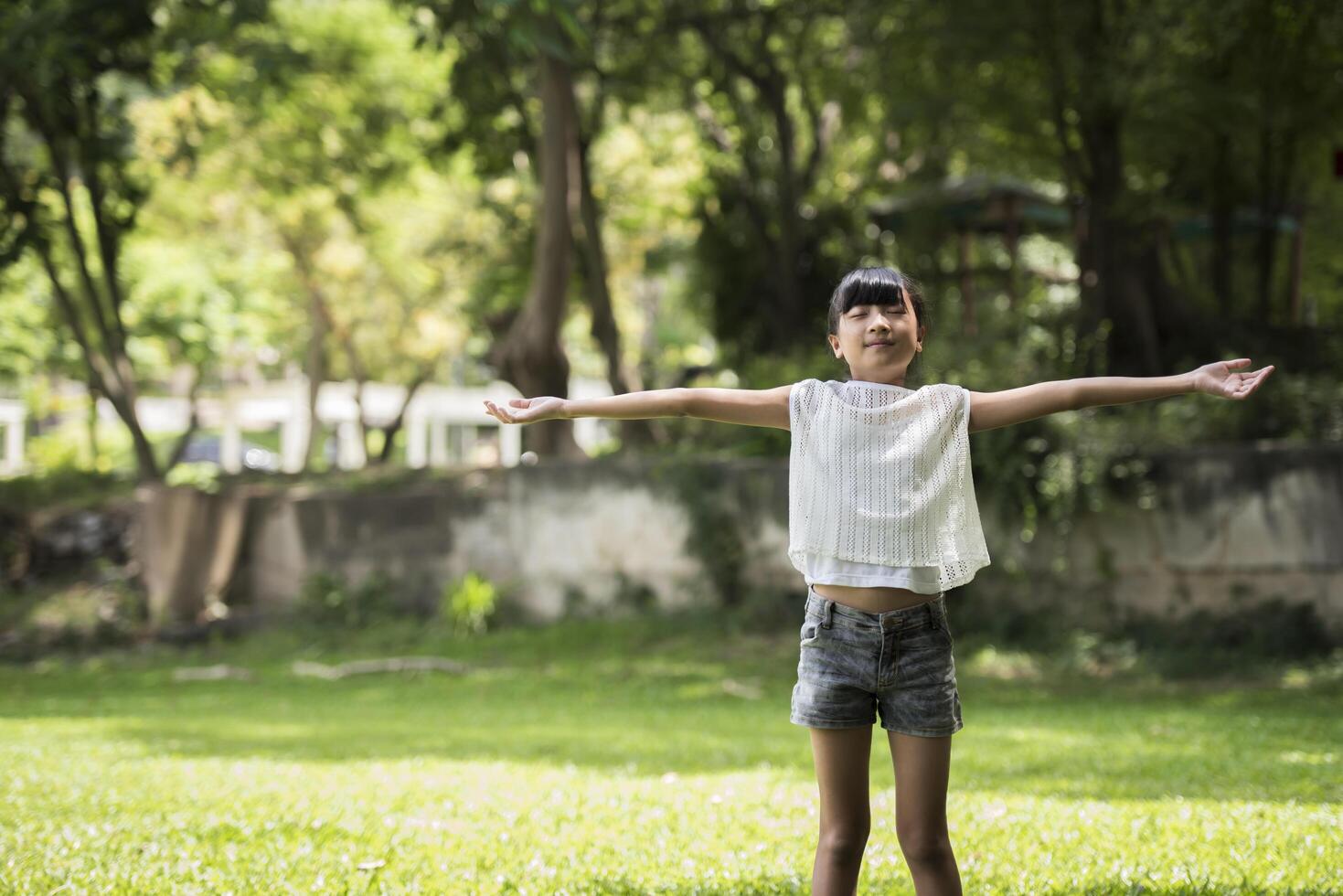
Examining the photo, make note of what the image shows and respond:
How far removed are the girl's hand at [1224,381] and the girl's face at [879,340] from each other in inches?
30.3

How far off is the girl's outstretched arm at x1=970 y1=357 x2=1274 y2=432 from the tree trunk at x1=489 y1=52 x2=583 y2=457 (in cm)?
1137

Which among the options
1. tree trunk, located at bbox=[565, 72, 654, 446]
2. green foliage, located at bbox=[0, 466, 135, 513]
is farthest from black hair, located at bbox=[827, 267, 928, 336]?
green foliage, located at bbox=[0, 466, 135, 513]

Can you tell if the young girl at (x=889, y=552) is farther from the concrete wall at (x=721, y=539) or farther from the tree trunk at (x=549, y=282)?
the tree trunk at (x=549, y=282)

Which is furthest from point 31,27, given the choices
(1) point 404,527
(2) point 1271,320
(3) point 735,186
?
(2) point 1271,320

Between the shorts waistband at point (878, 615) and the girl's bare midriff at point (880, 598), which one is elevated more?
the girl's bare midriff at point (880, 598)

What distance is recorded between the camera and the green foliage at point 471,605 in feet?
50.9

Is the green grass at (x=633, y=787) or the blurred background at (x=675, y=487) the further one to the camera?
the blurred background at (x=675, y=487)

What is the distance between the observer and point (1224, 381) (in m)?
3.55

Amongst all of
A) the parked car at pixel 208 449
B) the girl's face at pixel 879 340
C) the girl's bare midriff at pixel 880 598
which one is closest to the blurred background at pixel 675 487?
the girl's face at pixel 879 340

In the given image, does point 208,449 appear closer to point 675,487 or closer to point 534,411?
point 675,487

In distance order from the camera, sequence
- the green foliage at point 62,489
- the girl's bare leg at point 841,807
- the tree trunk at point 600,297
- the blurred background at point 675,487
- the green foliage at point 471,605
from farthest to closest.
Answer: the green foliage at point 62,489
the tree trunk at point 600,297
the green foliage at point 471,605
the blurred background at point 675,487
the girl's bare leg at point 841,807

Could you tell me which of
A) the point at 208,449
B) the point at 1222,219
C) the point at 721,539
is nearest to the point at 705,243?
the point at 721,539

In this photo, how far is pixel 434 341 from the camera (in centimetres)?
2967

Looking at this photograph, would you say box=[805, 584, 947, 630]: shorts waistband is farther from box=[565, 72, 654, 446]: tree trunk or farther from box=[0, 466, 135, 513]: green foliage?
box=[0, 466, 135, 513]: green foliage
